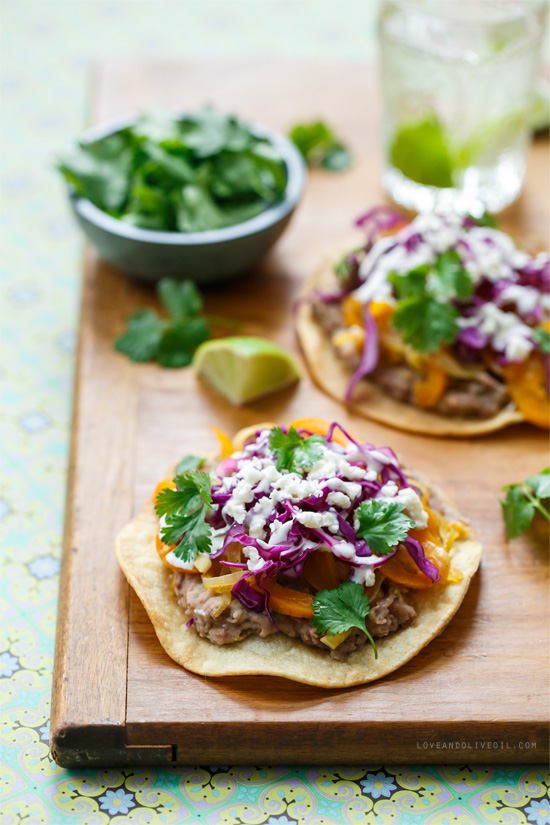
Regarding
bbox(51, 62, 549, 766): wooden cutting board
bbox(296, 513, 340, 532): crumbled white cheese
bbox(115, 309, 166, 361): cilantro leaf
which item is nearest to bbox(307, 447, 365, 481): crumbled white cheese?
bbox(296, 513, 340, 532): crumbled white cheese

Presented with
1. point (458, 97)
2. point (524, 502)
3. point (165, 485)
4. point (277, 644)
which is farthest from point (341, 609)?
point (458, 97)

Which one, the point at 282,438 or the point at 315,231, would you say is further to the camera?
the point at 315,231

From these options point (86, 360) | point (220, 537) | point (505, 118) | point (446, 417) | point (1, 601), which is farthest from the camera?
point (505, 118)

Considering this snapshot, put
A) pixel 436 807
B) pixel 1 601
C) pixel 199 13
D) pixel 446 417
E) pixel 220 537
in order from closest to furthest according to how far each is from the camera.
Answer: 1. pixel 436 807
2. pixel 220 537
3. pixel 1 601
4. pixel 446 417
5. pixel 199 13

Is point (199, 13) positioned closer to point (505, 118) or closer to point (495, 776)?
point (505, 118)

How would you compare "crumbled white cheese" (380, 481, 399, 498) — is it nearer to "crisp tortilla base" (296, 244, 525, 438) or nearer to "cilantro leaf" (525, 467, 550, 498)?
"cilantro leaf" (525, 467, 550, 498)

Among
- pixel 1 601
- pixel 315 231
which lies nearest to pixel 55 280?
pixel 315 231

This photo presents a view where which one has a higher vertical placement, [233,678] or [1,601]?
[233,678]
